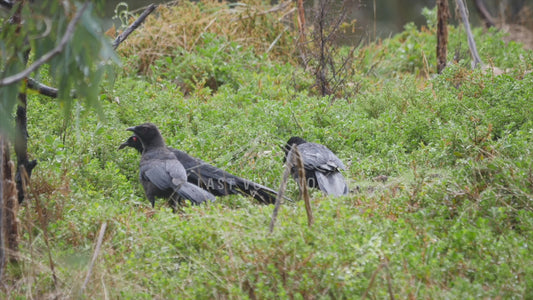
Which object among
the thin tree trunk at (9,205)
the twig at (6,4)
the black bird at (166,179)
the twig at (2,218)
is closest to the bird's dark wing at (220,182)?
the black bird at (166,179)

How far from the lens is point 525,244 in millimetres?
4188

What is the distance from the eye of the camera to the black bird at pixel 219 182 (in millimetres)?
5959

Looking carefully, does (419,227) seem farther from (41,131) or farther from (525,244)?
(41,131)

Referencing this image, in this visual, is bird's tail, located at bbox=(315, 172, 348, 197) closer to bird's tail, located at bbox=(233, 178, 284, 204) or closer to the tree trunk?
bird's tail, located at bbox=(233, 178, 284, 204)

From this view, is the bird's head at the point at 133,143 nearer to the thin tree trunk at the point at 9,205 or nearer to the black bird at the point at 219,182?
the black bird at the point at 219,182

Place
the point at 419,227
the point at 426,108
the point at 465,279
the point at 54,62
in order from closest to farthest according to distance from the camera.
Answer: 1. the point at 54,62
2. the point at 465,279
3. the point at 419,227
4. the point at 426,108

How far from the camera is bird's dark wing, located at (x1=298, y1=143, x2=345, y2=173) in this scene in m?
6.53

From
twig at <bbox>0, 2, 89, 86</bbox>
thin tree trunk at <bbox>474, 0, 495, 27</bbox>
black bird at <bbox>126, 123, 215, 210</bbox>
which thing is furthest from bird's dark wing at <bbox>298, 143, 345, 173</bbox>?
thin tree trunk at <bbox>474, 0, 495, 27</bbox>

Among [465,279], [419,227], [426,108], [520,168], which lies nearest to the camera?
[465,279]

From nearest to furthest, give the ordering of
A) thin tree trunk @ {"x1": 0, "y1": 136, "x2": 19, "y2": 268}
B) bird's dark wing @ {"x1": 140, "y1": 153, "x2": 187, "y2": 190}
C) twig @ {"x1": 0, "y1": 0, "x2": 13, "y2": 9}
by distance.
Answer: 1. thin tree trunk @ {"x1": 0, "y1": 136, "x2": 19, "y2": 268}
2. twig @ {"x1": 0, "y1": 0, "x2": 13, "y2": 9}
3. bird's dark wing @ {"x1": 140, "y1": 153, "x2": 187, "y2": 190}

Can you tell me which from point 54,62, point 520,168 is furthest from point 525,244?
point 54,62

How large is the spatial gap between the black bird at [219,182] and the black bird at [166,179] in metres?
0.11

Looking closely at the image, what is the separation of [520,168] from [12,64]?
12.2 feet

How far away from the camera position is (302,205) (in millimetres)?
4766
